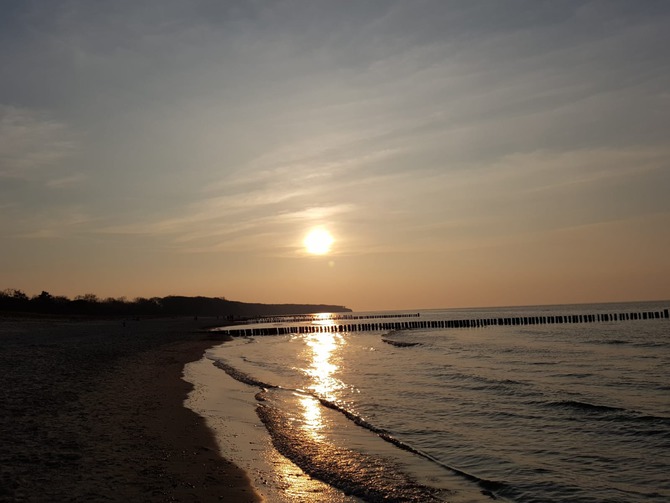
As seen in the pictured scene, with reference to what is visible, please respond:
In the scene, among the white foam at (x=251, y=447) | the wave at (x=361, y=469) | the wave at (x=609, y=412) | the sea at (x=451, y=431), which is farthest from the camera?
the wave at (x=609, y=412)

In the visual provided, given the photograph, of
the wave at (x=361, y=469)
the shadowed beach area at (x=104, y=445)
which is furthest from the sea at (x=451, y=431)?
the shadowed beach area at (x=104, y=445)

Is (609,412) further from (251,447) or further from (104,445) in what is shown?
(104,445)

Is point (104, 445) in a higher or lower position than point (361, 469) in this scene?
higher

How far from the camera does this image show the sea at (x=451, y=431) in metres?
10.1

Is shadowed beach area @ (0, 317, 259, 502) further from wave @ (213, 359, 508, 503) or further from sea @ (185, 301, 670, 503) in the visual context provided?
wave @ (213, 359, 508, 503)

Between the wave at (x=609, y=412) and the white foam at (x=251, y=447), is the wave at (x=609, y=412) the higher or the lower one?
the lower one

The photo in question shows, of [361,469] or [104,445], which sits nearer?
[361,469]

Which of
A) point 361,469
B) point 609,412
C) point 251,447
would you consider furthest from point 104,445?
point 609,412

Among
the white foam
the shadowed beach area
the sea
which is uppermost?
the shadowed beach area

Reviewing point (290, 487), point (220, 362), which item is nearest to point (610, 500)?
point (290, 487)

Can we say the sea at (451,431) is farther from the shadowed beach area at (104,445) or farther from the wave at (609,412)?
the shadowed beach area at (104,445)

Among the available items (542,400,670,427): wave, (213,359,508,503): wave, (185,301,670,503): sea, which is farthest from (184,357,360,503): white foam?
(542,400,670,427): wave

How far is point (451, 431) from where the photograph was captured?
48.6ft

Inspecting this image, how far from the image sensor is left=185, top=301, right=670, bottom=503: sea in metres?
10.1
